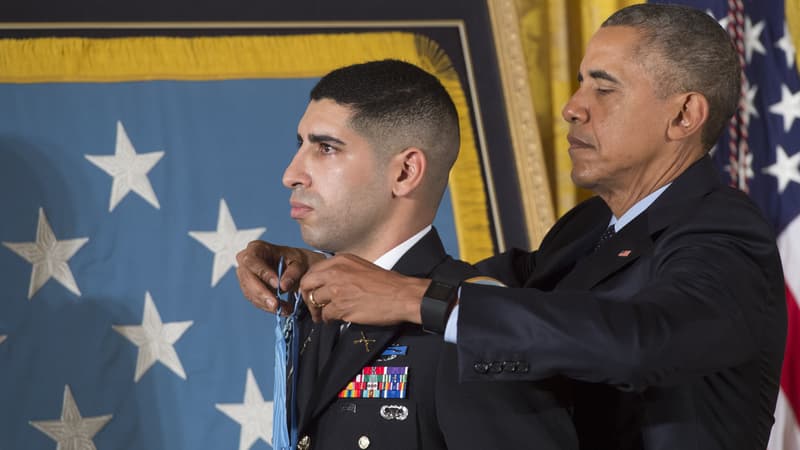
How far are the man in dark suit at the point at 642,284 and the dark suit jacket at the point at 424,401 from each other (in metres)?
0.08

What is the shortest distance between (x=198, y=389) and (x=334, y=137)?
124cm

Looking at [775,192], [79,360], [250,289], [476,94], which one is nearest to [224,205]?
[79,360]

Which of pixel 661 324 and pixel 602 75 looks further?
pixel 602 75

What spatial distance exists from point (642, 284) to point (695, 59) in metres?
0.44

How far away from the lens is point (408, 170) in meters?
1.76

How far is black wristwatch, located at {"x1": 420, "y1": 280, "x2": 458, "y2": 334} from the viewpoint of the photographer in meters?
1.38

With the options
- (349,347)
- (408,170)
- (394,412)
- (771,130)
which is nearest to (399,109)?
(408,170)

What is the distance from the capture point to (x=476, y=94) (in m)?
3.19

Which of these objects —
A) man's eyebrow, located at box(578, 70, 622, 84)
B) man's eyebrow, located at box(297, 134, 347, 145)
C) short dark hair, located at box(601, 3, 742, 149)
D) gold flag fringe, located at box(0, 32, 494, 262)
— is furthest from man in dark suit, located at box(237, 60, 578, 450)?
gold flag fringe, located at box(0, 32, 494, 262)

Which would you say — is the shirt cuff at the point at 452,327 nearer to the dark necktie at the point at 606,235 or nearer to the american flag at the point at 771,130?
the dark necktie at the point at 606,235

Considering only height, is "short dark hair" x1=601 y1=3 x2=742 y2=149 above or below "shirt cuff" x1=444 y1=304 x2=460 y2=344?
above

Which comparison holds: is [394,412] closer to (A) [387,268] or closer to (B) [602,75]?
(A) [387,268]

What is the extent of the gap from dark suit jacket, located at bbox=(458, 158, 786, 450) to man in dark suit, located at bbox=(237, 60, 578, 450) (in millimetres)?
154

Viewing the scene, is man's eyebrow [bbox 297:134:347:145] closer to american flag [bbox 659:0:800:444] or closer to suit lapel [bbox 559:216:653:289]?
suit lapel [bbox 559:216:653:289]
